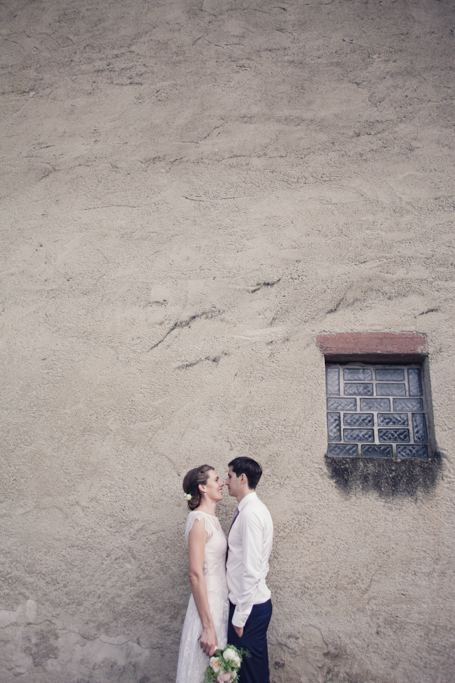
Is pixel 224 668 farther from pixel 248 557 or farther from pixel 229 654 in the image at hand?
pixel 248 557

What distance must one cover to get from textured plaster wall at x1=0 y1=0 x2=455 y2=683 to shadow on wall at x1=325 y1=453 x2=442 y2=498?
0.06 meters

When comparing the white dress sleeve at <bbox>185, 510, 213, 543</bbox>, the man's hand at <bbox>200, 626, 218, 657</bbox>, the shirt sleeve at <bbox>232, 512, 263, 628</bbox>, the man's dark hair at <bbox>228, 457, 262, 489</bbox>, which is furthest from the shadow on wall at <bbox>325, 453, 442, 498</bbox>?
the man's hand at <bbox>200, 626, 218, 657</bbox>

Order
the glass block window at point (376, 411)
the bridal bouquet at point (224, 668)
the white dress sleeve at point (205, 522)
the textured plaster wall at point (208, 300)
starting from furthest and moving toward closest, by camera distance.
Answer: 1. the glass block window at point (376, 411)
2. the textured plaster wall at point (208, 300)
3. the white dress sleeve at point (205, 522)
4. the bridal bouquet at point (224, 668)

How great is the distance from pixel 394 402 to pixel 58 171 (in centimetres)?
343

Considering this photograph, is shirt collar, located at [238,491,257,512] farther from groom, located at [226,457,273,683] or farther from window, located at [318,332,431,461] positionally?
window, located at [318,332,431,461]

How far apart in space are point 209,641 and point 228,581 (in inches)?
11.7

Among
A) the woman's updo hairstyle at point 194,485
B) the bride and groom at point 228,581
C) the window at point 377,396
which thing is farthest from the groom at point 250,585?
the window at point 377,396

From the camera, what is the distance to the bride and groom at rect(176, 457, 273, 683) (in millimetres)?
2223

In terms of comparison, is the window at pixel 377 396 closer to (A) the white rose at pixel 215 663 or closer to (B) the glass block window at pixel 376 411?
(B) the glass block window at pixel 376 411

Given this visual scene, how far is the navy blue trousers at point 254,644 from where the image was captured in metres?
2.20

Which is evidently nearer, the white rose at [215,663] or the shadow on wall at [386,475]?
the white rose at [215,663]

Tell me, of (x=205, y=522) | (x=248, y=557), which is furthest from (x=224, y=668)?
(x=205, y=522)

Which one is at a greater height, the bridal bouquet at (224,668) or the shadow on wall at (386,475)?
the shadow on wall at (386,475)

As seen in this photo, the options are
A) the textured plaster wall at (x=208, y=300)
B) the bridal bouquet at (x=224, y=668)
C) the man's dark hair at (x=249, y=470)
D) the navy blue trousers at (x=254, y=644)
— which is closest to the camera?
the bridal bouquet at (x=224, y=668)
